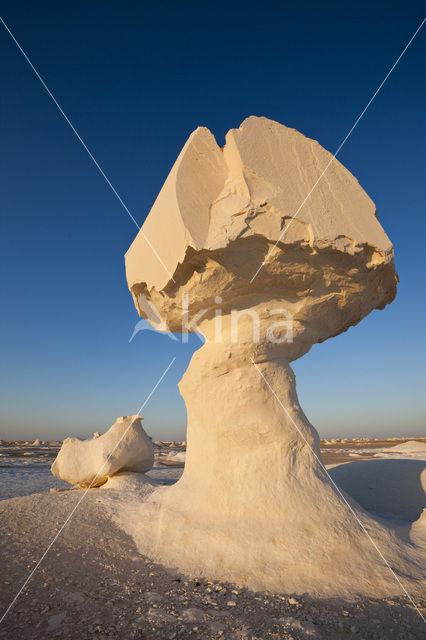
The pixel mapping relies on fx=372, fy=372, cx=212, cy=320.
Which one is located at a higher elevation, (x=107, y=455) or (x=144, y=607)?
(x=107, y=455)

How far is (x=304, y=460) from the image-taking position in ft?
13.0

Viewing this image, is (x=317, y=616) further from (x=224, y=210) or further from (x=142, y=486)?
(x=142, y=486)

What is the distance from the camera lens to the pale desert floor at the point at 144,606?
2.24 metres

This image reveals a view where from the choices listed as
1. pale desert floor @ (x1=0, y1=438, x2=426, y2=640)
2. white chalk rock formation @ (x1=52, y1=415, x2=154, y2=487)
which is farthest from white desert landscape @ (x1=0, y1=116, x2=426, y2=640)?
white chalk rock formation @ (x1=52, y1=415, x2=154, y2=487)

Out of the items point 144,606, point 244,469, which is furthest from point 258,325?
point 144,606

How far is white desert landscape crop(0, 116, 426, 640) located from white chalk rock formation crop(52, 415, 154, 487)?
1.99 m

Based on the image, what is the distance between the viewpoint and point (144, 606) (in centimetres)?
250

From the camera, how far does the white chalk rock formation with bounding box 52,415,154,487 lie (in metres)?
6.93

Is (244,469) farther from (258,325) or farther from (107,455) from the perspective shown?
(107,455)

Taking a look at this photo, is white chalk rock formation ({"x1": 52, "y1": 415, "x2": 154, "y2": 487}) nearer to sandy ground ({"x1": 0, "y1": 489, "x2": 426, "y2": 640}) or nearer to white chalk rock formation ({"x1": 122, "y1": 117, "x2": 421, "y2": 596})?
white chalk rock formation ({"x1": 122, "y1": 117, "x2": 421, "y2": 596})

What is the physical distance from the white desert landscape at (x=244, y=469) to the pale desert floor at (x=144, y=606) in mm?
15

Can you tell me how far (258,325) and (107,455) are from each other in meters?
4.46

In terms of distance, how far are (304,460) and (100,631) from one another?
2.44 meters

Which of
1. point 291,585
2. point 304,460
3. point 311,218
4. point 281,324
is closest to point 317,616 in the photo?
point 291,585
